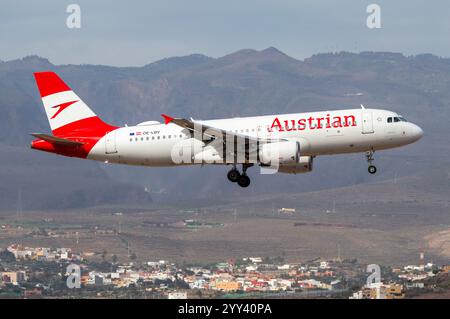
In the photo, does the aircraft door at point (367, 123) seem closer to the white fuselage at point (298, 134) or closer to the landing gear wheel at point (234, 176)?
the white fuselage at point (298, 134)

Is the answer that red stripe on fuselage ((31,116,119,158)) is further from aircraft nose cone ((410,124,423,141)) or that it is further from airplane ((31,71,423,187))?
aircraft nose cone ((410,124,423,141))

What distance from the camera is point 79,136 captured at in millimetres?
83062

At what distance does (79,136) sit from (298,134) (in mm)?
16943

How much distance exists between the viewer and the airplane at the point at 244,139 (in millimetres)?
76875

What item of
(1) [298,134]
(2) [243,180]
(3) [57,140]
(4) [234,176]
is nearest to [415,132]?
(1) [298,134]

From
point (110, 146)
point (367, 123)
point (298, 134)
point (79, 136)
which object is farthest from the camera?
point (79, 136)

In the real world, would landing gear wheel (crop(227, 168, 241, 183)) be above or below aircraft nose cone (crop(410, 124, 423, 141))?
below

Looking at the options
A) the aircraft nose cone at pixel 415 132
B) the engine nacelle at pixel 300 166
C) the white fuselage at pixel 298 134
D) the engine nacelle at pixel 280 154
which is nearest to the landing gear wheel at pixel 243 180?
the engine nacelle at pixel 280 154

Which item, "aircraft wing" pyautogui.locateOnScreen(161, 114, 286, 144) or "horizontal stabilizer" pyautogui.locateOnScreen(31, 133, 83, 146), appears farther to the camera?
"horizontal stabilizer" pyautogui.locateOnScreen(31, 133, 83, 146)

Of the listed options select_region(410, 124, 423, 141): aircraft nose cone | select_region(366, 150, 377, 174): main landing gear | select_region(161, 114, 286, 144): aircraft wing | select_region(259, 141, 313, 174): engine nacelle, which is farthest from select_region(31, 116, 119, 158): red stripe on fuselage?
select_region(410, 124, 423, 141): aircraft nose cone

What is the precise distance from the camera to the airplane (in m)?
76.9

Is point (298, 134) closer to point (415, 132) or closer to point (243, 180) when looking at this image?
point (243, 180)
